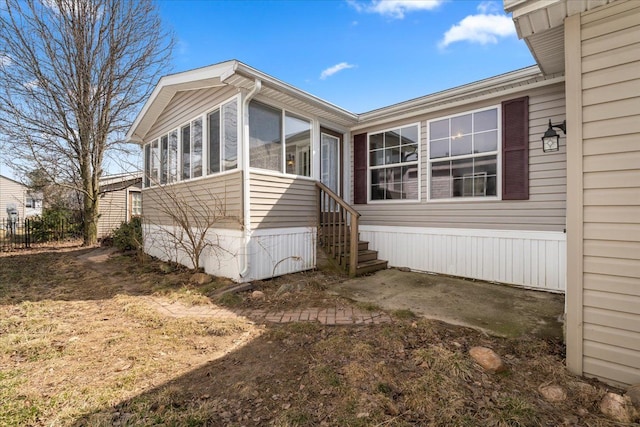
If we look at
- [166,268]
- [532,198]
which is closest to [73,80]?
[166,268]

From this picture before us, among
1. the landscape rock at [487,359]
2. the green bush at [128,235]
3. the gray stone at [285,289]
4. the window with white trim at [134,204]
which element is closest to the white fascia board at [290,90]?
the gray stone at [285,289]

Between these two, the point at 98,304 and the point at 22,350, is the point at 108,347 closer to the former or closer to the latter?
the point at 22,350

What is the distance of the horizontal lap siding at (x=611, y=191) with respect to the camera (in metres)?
2.07

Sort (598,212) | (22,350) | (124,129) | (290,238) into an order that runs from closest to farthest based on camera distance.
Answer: (598,212), (22,350), (290,238), (124,129)

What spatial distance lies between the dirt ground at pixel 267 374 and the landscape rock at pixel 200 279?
4.51 ft

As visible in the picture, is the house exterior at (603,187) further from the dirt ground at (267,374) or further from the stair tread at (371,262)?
the stair tread at (371,262)

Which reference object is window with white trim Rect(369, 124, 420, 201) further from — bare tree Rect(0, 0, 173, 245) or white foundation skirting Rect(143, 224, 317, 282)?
bare tree Rect(0, 0, 173, 245)

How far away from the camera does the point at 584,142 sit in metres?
2.23

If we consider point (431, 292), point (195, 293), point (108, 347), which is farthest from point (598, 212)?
point (195, 293)

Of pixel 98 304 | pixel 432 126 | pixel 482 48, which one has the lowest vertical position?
pixel 98 304

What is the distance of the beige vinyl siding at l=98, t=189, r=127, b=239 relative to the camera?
13250 mm

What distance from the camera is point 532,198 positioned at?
15.6 feet

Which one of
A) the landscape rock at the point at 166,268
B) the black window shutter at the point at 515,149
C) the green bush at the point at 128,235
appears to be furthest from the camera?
the green bush at the point at 128,235

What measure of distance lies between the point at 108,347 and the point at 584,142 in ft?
14.9
